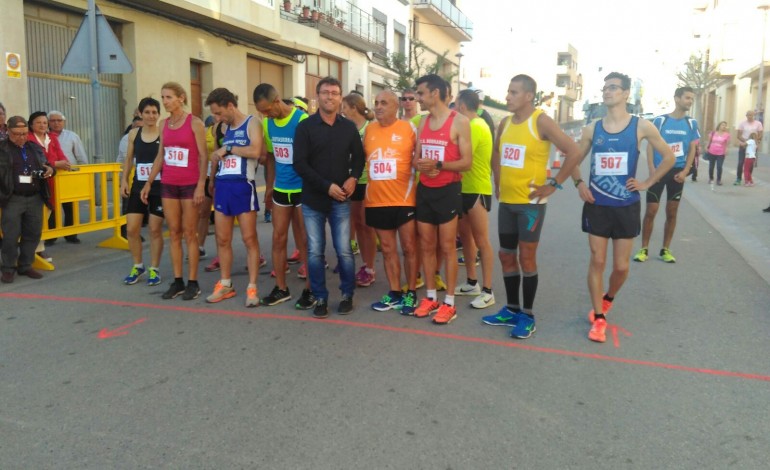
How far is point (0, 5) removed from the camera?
11.0 metres

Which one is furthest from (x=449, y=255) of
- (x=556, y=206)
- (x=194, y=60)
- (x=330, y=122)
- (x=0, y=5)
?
(x=194, y=60)

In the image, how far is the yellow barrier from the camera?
289 inches

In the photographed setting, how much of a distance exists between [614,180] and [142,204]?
178 inches

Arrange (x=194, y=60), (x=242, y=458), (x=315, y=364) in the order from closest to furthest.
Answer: (x=242, y=458), (x=315, y=364), (x=194, y=60)

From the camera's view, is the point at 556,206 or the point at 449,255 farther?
the point at 556,206

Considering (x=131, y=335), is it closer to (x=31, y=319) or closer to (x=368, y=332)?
(x=31, y=319)

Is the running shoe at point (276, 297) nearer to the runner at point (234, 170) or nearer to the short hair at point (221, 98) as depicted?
the runner at point (234, 170)

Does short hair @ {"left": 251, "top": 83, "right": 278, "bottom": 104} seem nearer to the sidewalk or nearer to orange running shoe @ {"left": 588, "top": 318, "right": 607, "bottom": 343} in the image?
orange running shoe @ {"left": 588, "top": 318, "right": 607, "bottom": 343}

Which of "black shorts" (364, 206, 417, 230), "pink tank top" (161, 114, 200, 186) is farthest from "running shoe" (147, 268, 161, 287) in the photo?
"black shorts" (364, 206, 417, 230)

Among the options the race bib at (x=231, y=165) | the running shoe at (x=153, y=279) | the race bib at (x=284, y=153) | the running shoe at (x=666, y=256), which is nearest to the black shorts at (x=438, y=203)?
the race bib at (x=284, y=153)

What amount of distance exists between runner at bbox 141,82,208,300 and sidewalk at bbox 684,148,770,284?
5785 mm

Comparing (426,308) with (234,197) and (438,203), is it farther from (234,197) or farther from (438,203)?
(234,197)

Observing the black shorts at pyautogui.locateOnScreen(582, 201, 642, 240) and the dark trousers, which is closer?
the black shorts at pyautogui.locateOnScreen(582, 201, 642, 240)

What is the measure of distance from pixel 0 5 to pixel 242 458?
1116 centimetres
